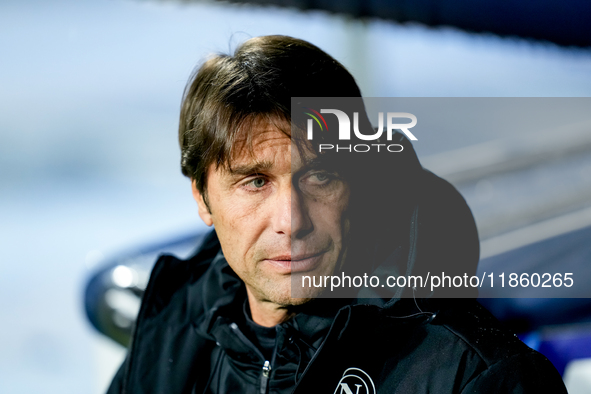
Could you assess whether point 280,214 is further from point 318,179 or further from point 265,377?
point 265,377

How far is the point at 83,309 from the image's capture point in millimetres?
1976

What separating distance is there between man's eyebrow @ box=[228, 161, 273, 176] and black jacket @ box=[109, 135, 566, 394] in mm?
244

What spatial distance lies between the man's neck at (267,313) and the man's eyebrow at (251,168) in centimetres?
27

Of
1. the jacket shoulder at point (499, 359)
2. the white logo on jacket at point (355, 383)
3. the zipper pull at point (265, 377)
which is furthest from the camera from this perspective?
the zipper pull at point (265, 377)

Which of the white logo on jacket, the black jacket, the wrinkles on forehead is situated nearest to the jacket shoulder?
the black jacket

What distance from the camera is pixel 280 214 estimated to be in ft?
2.78

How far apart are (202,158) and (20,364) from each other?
3530 mm

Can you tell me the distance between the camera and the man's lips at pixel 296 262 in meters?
0.85

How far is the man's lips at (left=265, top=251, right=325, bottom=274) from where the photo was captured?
0.85m

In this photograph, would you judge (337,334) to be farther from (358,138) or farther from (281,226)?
(358,138)

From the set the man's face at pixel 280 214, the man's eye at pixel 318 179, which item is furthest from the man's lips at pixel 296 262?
the man's eye at pixel 318 179

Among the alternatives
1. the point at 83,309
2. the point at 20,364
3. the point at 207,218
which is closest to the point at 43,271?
the point at 20,364

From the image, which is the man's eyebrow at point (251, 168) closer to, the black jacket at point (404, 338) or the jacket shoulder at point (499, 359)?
the black jacket at point (404, 338)

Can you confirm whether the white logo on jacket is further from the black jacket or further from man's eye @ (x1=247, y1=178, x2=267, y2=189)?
man's eye @ (x1=247, y1=178, x2=267, y2=189)
